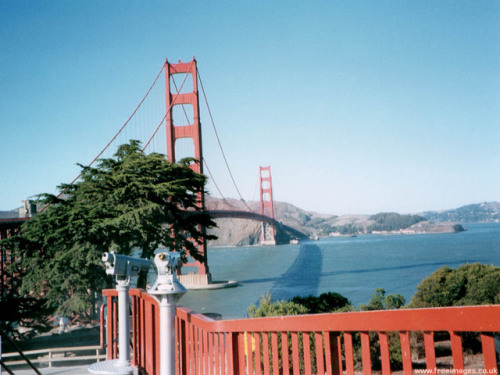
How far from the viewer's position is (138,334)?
377 centimetres

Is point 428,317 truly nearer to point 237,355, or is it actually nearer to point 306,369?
point 306,369

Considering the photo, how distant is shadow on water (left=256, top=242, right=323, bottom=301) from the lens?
42.5 m

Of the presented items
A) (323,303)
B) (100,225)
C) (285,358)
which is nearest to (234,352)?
(285,358)

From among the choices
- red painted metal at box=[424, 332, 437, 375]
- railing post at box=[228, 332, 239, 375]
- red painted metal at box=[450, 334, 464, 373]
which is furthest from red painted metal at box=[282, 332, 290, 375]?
red painted metal at box=[450, 334, 464, 373]

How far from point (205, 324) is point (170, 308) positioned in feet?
0.67

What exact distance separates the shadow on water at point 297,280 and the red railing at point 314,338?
3646cm

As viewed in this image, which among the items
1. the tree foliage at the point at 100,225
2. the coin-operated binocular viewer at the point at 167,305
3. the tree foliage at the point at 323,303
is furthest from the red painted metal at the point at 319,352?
the tree foliage at the point at 323,303

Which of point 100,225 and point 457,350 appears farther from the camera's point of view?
point 100,225

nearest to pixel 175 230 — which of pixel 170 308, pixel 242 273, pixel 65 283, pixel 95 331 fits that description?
pixel 65 283

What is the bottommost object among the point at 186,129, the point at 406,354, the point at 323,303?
the point at 323,303

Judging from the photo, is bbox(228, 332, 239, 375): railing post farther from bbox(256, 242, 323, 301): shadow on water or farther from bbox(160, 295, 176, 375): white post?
bbox(256, 242, 323, 301): shadow on water

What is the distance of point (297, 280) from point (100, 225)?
4022cm

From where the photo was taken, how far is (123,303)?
3459 mm

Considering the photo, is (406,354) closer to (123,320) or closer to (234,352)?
(234,352)
